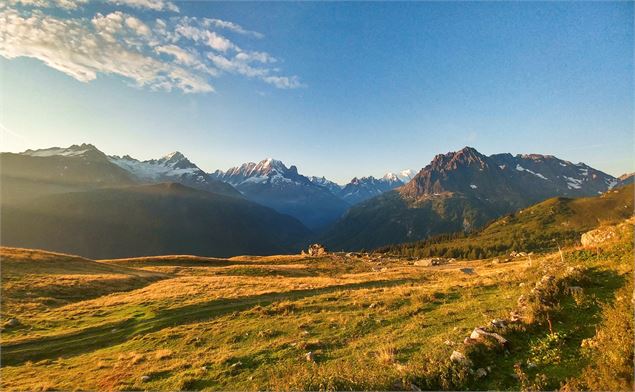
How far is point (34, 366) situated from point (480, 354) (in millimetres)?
26627

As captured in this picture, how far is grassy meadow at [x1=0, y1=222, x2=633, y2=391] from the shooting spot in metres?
10.6

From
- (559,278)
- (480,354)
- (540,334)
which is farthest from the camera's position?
(559,278)

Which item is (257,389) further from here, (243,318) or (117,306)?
(117,306)

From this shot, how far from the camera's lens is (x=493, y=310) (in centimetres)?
1753

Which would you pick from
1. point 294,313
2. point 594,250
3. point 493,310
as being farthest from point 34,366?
point 594,250

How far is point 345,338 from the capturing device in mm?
17438

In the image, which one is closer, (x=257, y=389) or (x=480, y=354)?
(x=480, y=354)

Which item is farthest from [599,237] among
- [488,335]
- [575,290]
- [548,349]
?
[488,335]

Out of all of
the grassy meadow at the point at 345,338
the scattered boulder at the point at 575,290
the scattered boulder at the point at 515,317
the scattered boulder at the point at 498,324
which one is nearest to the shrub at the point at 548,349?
the grassy meadow at the point at 345,338

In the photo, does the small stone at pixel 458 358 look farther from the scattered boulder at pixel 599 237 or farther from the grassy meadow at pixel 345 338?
the scattered boulder at pixel 599 237

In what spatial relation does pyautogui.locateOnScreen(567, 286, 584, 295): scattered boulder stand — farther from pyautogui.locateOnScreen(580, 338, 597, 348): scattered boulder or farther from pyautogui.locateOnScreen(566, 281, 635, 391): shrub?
pyautogui.locateOnScreen(580, 338, 597, 348): scattered boulder

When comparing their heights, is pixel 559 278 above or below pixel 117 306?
above

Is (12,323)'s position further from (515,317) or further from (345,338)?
(515,317)

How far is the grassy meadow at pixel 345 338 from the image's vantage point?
10562 mm
